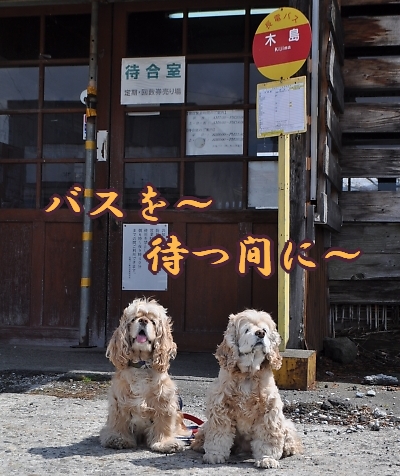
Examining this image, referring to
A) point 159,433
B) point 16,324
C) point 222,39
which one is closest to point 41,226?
point 16,324

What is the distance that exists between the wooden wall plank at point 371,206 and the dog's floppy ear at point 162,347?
4.46 m

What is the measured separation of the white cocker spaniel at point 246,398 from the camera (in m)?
4.10

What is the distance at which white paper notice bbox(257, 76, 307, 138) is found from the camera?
6.02 m

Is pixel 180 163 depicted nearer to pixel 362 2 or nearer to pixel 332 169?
pixel 332 169

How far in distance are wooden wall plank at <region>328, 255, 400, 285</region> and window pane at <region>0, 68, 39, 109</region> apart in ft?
13.1

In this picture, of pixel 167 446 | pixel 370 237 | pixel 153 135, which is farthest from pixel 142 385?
pixel 370 237

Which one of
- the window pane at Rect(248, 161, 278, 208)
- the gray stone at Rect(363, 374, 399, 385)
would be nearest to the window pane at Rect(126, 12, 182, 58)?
the window pane at Rect(248, 161, 278, 208)

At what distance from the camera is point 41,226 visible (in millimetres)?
8203

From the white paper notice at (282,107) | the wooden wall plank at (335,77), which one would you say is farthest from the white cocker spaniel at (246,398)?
the wooden wall plank at (335,77)

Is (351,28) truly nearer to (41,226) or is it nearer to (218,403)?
(41,226)

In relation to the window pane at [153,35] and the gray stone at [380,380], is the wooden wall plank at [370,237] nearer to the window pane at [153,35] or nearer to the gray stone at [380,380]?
the gray stone at [380,380]

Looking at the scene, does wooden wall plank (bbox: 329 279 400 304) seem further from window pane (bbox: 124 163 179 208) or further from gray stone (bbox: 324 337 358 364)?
window pane (bbox: 124 163 179 208)

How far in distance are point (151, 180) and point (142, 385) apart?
4.02 m

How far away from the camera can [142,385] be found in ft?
14.4
